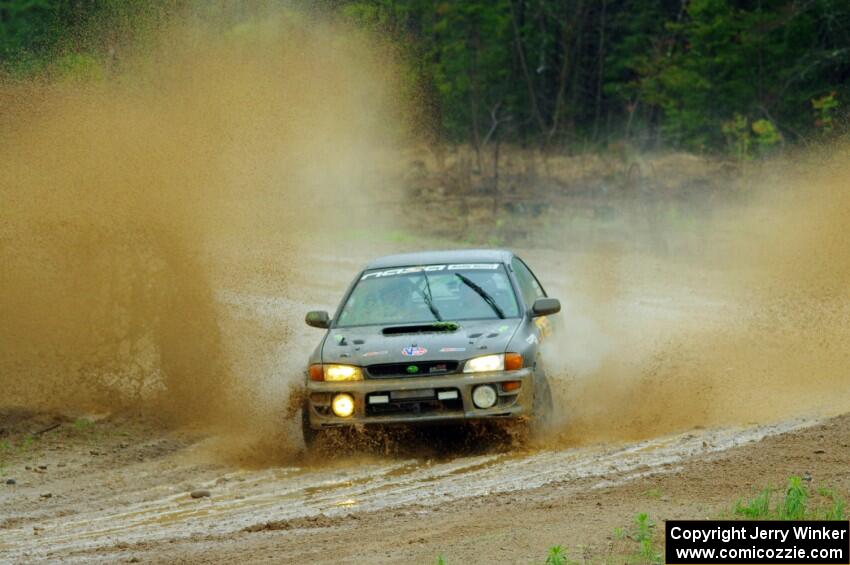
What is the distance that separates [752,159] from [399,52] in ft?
44.0

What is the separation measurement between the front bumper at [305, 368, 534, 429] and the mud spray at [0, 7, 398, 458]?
1844 mm

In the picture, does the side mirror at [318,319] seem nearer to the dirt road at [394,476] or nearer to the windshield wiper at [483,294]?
the dirt road at [394,476]

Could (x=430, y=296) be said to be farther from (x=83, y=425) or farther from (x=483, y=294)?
(x=83, y=425)

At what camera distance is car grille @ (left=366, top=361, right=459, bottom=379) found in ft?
32.9

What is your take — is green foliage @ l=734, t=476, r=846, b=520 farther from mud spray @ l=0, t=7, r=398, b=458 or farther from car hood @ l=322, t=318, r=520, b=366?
mud spray @ l=0, t=7, r=398, b=458

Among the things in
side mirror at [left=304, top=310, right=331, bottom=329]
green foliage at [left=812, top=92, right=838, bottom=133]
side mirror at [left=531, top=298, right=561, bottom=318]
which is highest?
green foliage at [left=812, top=92, right=838, bottom=133]

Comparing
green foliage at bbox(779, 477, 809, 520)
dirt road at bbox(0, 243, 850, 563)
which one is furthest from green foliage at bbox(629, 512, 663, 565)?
green foliage at bbox(779, 477, 809, 520)

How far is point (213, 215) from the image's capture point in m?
14.7

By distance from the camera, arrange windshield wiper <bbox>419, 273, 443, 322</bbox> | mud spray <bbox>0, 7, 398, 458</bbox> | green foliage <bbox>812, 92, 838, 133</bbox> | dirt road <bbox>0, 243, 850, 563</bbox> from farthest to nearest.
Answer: green foliage <bbox>812, 92, 838, 133</bbox> < mud spray <bbox>0, 7, 398, 458</bbox> < windshield wiper <bbox>419, 273, 443, 322</bbox> < dirt road <bbox>0, 243, 850, 563</bbox>

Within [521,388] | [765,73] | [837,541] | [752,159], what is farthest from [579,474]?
[765,73]

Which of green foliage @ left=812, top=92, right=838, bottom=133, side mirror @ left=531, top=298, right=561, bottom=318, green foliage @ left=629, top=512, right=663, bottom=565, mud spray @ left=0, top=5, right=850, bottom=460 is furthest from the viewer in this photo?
green foliage @ left=812, top=92, right=838, bottom=133

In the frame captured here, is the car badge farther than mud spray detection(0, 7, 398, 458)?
No

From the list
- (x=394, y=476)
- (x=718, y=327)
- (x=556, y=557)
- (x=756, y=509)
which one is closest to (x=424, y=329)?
(x=394, y=476)

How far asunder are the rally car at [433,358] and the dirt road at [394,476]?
0.34 metres
